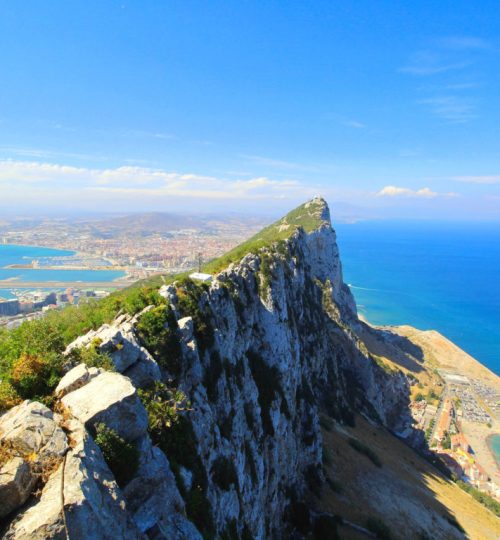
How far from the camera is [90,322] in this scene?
21.1 m

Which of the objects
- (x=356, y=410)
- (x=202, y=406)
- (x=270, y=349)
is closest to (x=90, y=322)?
(x=202, y=406)

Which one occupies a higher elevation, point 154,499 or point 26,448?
point 26,448

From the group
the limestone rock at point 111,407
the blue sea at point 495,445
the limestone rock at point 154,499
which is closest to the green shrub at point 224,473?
the limestone rock at point 154,499

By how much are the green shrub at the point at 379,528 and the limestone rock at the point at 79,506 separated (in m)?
30.7

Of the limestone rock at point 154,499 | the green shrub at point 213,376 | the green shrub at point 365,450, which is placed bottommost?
the green shrub at point 365,450

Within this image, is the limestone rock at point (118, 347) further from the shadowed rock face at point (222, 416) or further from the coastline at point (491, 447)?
the coastline at point (491, 447)

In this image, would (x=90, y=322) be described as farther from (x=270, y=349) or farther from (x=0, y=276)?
(x=0, y=276)

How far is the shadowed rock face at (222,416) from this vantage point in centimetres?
870

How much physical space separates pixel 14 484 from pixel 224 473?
12709mm

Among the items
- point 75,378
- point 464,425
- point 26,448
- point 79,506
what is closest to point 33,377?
point 75,378

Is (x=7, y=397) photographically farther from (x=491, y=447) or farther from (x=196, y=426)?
(x=491, y=447)

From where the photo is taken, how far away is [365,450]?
4581cm

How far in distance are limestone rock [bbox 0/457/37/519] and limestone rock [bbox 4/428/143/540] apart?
29 centimetres

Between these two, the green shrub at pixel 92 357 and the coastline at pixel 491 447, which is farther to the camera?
the coastline at pixel 491 447
